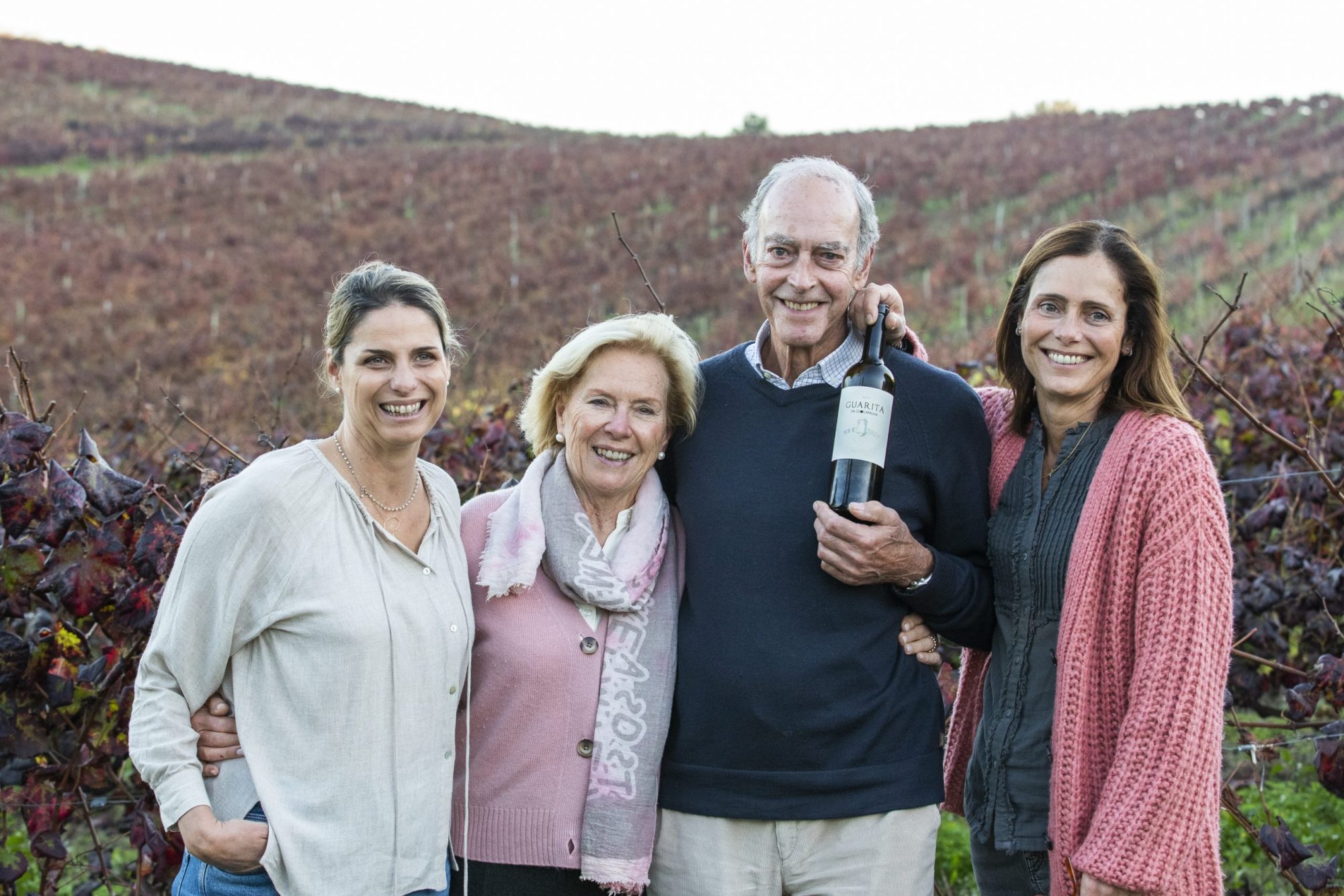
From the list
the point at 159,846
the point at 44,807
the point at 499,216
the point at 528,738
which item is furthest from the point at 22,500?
the point at 499,216

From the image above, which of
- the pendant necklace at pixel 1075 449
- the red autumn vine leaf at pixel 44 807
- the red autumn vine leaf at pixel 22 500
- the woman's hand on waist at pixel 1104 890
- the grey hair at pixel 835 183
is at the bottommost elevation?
the red autumn vine leaf at pixel 44 807

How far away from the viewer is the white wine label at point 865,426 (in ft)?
8.02

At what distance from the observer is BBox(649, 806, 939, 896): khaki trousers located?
243 centimetres

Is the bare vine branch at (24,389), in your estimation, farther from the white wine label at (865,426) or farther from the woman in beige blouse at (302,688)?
the white wine label at (865,426)

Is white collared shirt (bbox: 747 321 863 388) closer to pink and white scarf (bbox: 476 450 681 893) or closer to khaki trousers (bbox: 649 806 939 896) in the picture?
pink and white scarf (bbox: 476 450 681 893)

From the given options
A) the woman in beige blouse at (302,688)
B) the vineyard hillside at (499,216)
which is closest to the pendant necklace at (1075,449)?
the woman in beige blouse at (302,688)

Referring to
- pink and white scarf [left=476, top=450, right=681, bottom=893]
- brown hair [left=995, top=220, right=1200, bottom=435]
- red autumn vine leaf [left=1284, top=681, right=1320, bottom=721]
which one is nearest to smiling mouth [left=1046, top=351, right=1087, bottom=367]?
brown hair [left=995, top=220, right=1200, bottom=435]

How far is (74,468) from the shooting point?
9.73ft

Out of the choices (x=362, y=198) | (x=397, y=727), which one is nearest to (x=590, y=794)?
(x=397, y=727)

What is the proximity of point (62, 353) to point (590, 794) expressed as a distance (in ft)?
49.7

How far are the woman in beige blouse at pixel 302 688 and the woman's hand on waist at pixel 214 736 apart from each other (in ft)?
0.07

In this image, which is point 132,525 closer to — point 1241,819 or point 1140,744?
point 1140,744

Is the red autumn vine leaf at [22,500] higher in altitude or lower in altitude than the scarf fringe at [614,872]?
higher

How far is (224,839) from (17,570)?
1332 millimetres
